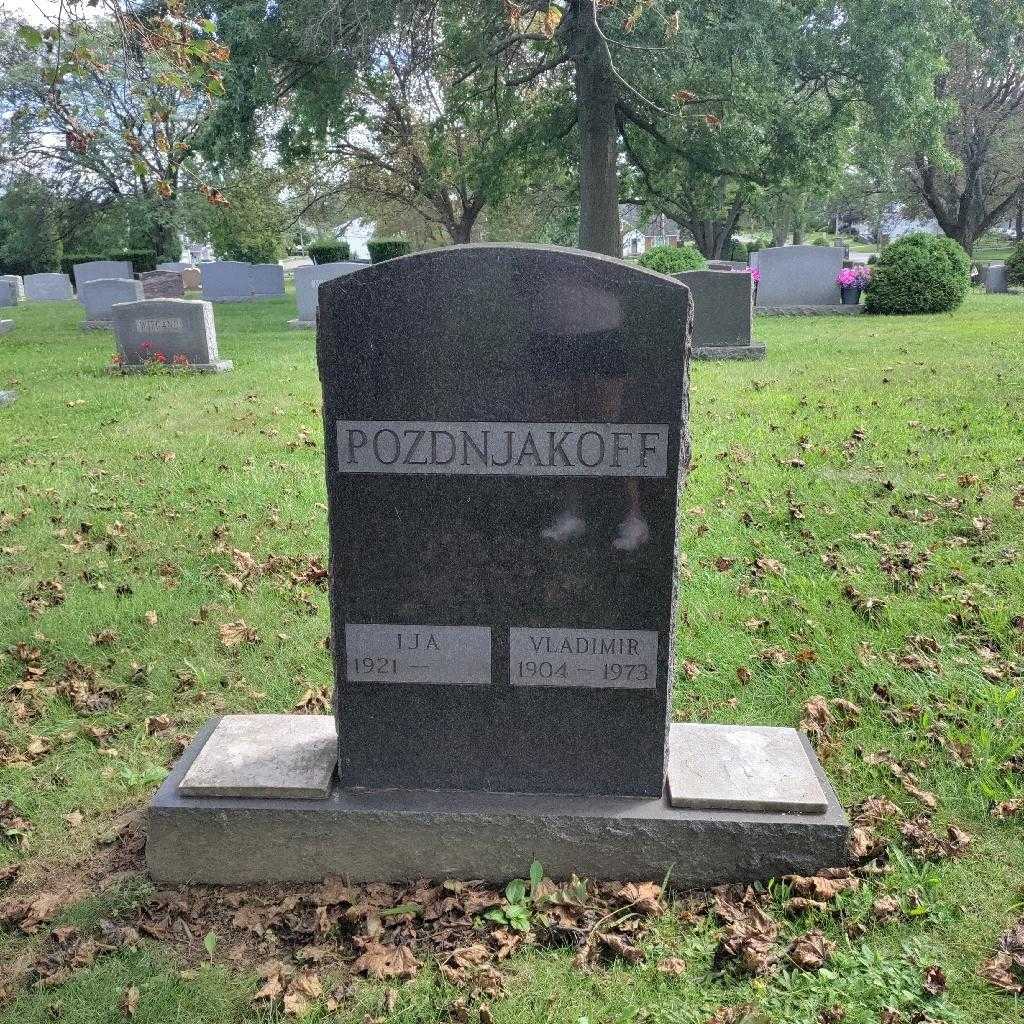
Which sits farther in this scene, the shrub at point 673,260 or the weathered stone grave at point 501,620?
the shrub at point 673,260

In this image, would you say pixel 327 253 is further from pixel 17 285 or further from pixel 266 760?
pixel 266 760

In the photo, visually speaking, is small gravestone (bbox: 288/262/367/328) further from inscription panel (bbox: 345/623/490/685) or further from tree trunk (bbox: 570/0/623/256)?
inscription panel (bbox: 345/623/490/685)

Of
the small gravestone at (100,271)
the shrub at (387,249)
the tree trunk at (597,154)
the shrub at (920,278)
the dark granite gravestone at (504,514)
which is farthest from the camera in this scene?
the shrub at (387,249)

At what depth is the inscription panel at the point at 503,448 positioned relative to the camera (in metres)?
2.92

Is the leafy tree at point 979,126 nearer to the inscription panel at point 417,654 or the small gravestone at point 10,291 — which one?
the inscription panel at point 417,654

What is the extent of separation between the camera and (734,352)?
13.7 m

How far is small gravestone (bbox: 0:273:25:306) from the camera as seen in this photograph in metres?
30.3

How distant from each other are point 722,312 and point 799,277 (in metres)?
6.82

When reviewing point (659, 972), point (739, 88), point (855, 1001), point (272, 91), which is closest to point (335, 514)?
point (659, 972)

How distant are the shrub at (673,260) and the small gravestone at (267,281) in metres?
15.6

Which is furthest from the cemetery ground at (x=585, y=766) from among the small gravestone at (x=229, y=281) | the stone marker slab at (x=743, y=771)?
the small gravestone at (x=229, y=281)

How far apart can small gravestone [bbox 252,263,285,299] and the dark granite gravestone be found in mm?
29110

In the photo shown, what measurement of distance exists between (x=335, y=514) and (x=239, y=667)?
1.91 metres

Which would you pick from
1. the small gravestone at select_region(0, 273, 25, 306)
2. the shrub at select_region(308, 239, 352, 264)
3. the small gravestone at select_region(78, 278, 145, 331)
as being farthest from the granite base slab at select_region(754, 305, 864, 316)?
the small gravestone at select_region(0, 273, 25, 306)
